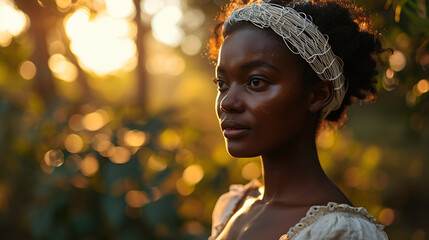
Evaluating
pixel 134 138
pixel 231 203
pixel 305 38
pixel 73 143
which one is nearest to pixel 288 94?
pixel 305 38

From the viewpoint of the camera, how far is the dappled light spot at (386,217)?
3812mm

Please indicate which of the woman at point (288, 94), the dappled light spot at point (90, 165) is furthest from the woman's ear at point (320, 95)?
the dappled light spot at point (90, 165)

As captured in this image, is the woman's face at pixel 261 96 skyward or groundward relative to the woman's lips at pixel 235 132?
skyward

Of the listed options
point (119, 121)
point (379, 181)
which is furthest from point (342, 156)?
point (119, 121)

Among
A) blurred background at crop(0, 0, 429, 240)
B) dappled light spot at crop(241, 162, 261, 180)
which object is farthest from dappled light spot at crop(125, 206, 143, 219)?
dappled light spot at crop(241, 162, 261, 180)

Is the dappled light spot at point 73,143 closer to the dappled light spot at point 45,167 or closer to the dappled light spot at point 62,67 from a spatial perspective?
the dappled light spot at point 45,167

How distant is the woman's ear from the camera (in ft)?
5.21

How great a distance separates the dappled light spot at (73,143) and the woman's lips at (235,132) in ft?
7.97

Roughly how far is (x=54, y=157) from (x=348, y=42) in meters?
2.84

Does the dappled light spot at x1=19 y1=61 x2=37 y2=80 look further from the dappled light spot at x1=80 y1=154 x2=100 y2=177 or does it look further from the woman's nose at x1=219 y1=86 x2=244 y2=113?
the woman's nose at x1=219 y1=86 x2=244 y2=113

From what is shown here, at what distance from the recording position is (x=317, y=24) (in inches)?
61.9

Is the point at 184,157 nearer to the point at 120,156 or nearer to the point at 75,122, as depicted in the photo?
the point at 120,156

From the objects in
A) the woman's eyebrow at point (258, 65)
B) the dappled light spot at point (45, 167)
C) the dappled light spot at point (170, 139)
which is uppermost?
the woman's eyebrow at point (258, 65)

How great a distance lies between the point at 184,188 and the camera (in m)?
3.83
